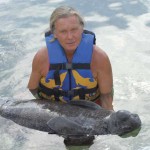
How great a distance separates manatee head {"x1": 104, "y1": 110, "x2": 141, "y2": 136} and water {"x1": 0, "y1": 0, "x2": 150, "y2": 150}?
0.13m

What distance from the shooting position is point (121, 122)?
5484 mm

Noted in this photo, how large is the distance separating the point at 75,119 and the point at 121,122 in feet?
2.06

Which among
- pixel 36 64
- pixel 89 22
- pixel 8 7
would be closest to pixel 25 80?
pixel 36 64

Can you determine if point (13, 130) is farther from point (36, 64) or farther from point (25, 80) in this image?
point (25, 80)

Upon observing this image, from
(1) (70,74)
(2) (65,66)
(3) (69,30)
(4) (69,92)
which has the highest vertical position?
(3) (69,30)

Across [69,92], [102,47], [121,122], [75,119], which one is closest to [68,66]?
[69,92]

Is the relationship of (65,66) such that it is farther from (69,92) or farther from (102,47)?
(102,47)

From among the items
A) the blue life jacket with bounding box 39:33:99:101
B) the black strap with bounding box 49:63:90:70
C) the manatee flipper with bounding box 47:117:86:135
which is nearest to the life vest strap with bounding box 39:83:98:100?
the blue life jacket with bounding box 39:33:99:101

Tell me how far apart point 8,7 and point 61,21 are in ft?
22.5

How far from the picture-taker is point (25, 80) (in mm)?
7926

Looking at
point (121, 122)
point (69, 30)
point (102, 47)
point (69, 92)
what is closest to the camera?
point (121, 122)

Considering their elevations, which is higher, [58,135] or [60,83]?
[60,83]

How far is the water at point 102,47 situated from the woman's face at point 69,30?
1.35 metres

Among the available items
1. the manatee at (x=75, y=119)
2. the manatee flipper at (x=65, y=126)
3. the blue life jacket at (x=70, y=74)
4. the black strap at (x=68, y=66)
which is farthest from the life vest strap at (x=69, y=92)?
the manatee flipper at (x=65, y=126)
